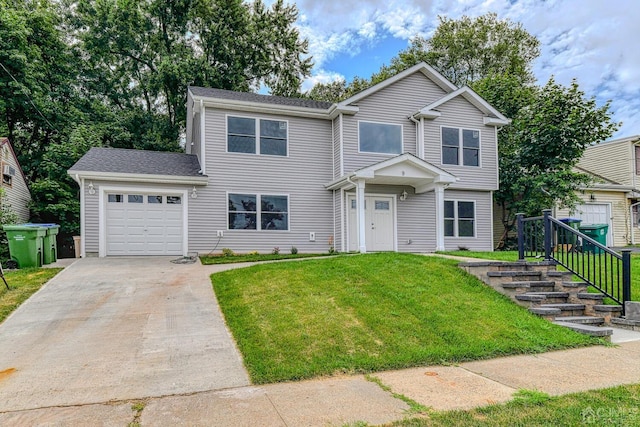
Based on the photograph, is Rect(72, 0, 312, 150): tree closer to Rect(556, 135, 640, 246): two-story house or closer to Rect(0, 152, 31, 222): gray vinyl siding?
Rect(0, 152, 31, 222): gray vinyl siding

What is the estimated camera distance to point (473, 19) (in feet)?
93.3

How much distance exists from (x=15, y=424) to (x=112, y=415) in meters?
0.69

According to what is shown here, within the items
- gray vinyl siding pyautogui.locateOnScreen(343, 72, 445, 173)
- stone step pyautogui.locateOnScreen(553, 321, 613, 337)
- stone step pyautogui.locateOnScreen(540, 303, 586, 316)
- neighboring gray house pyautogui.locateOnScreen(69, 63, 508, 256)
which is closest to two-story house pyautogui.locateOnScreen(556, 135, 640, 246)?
neighboring gray house pyautogui.locateOnScreen(69, 63, 508, 256)

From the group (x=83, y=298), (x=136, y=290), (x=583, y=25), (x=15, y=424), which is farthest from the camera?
(x=583, y=25)

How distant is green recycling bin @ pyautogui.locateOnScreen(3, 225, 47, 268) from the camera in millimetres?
9945

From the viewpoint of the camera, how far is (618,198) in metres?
19.7

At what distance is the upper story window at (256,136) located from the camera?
→ 13570 millimetres

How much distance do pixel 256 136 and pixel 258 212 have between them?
2677 mm

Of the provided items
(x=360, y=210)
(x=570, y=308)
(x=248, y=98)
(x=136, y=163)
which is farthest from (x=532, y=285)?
(x=136, y=163)

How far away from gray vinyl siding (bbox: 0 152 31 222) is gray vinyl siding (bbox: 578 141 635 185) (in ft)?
84.5

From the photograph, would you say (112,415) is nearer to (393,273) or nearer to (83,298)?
(83,298)

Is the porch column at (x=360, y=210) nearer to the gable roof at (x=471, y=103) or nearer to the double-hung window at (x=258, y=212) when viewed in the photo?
the double-hung window at (x=258, y=212)

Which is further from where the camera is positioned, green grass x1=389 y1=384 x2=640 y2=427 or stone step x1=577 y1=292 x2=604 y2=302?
stone step x1=577 y1=292 x2=604 y2=302

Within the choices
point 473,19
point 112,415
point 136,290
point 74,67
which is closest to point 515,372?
point 112,415
